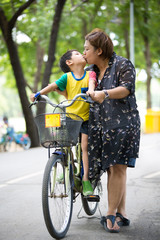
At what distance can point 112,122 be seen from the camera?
3.97m

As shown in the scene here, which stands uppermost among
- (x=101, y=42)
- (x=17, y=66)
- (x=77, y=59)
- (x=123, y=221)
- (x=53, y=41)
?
(x=53, y=41)

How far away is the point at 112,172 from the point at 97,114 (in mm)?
557

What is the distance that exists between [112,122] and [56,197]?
0.83 metres

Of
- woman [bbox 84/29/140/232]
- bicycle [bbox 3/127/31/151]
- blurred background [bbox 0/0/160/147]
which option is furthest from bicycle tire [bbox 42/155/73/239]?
bicycle [bbox 3/127/31/151]

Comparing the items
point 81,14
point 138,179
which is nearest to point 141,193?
point 138,179

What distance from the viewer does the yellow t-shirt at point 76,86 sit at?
4.07m

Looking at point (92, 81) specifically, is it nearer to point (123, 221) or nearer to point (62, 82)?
point (62, 82)

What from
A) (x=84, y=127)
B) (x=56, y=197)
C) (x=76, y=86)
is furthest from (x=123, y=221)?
(x=76, y=86)

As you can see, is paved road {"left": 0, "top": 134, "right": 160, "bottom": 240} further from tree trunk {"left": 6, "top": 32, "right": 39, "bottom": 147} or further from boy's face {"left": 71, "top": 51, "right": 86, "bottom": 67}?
tree trunk {"left": 6, "top": 32, "right": 39, "bottom": 147}

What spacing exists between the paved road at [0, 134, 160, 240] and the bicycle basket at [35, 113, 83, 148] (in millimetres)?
933

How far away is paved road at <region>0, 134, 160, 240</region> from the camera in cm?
405

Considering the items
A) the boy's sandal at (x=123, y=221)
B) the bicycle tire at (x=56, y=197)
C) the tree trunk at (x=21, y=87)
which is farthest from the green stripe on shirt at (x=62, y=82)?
the tree trunk at (x=21, y=87)

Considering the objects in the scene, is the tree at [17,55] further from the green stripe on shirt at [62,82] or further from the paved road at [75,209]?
the green stripe on shirt at [62,82]

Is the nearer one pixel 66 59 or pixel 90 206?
pixel 66 59
